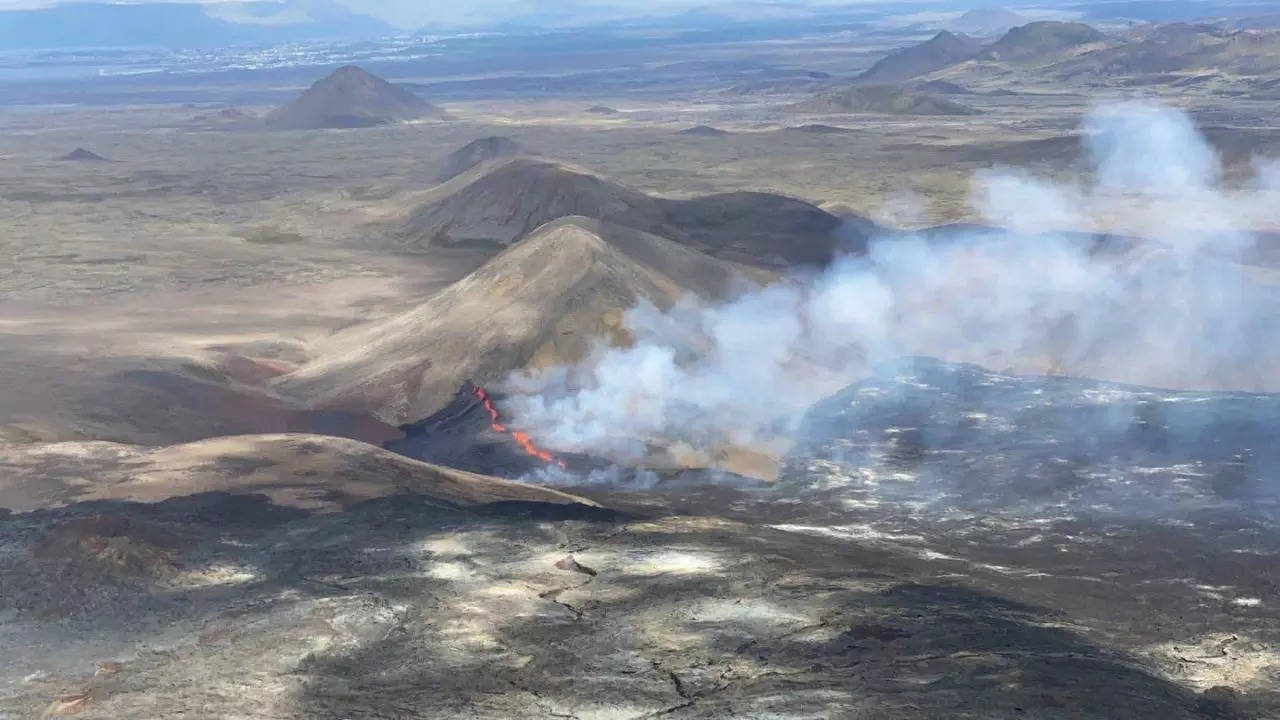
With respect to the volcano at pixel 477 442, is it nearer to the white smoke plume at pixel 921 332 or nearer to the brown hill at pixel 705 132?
the white smoke plume at pixel 921 332

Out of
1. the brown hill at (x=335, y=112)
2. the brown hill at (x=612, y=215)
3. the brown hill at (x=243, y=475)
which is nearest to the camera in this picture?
the brown hill at (x=243, y=475)

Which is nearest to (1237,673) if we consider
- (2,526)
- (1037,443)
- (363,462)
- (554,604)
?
(554,604)

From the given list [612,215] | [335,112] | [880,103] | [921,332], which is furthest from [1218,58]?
[921,332]

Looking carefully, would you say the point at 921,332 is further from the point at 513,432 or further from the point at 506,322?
the point at 513,432

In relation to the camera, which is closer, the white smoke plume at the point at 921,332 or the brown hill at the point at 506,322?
the white smoke plume at the point at 921,332

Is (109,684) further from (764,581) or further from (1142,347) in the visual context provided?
(1142,347)

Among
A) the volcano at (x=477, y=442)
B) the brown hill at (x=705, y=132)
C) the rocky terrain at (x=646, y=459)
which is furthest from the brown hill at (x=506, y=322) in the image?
the brown hill at (x=705, y=132)
